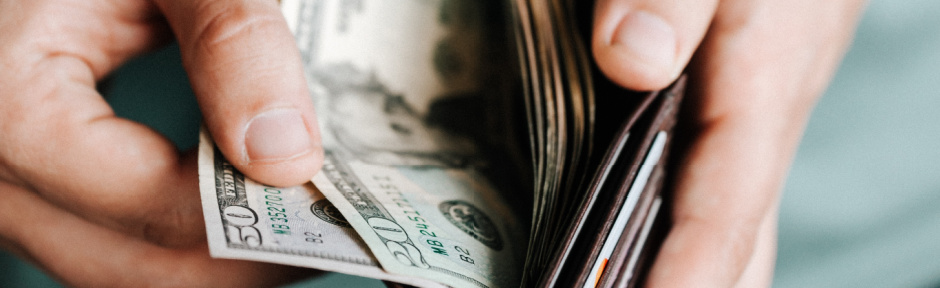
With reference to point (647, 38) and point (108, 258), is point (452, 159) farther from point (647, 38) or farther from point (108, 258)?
point (108, 258)

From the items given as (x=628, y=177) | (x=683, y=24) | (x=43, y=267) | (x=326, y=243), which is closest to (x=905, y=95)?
(x=683, y=24)

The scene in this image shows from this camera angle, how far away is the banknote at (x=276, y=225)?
22.0 inches

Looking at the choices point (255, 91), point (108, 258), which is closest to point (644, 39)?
point (255, 91)

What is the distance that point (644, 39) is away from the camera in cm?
65

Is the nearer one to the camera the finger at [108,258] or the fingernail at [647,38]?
the fingernail at [647,38]

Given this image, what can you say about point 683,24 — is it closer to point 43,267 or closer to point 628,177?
point 628,177

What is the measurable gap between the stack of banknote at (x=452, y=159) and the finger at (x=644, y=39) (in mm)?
30

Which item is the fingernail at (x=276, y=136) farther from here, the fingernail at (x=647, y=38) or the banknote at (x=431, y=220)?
the fingernail at (x=647, y=38)

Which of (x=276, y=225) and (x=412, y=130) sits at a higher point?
(x=412, y=130)

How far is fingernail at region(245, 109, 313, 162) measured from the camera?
0.66 meters

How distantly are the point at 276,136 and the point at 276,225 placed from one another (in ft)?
0.33

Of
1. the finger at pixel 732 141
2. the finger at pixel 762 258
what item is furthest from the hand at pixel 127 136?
the finger at pixel 762 258

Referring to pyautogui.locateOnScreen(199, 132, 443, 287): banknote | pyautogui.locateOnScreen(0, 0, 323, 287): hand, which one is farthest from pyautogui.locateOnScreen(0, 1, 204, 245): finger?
pyautogui.locateOnScreen(199, 132, 443, 287): banknote

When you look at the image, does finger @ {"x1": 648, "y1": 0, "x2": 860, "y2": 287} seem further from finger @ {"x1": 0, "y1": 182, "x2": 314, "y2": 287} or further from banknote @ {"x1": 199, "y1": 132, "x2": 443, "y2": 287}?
finger @ {"x1": 0, "y1": 182, "x2": 314, "y2": 287}
